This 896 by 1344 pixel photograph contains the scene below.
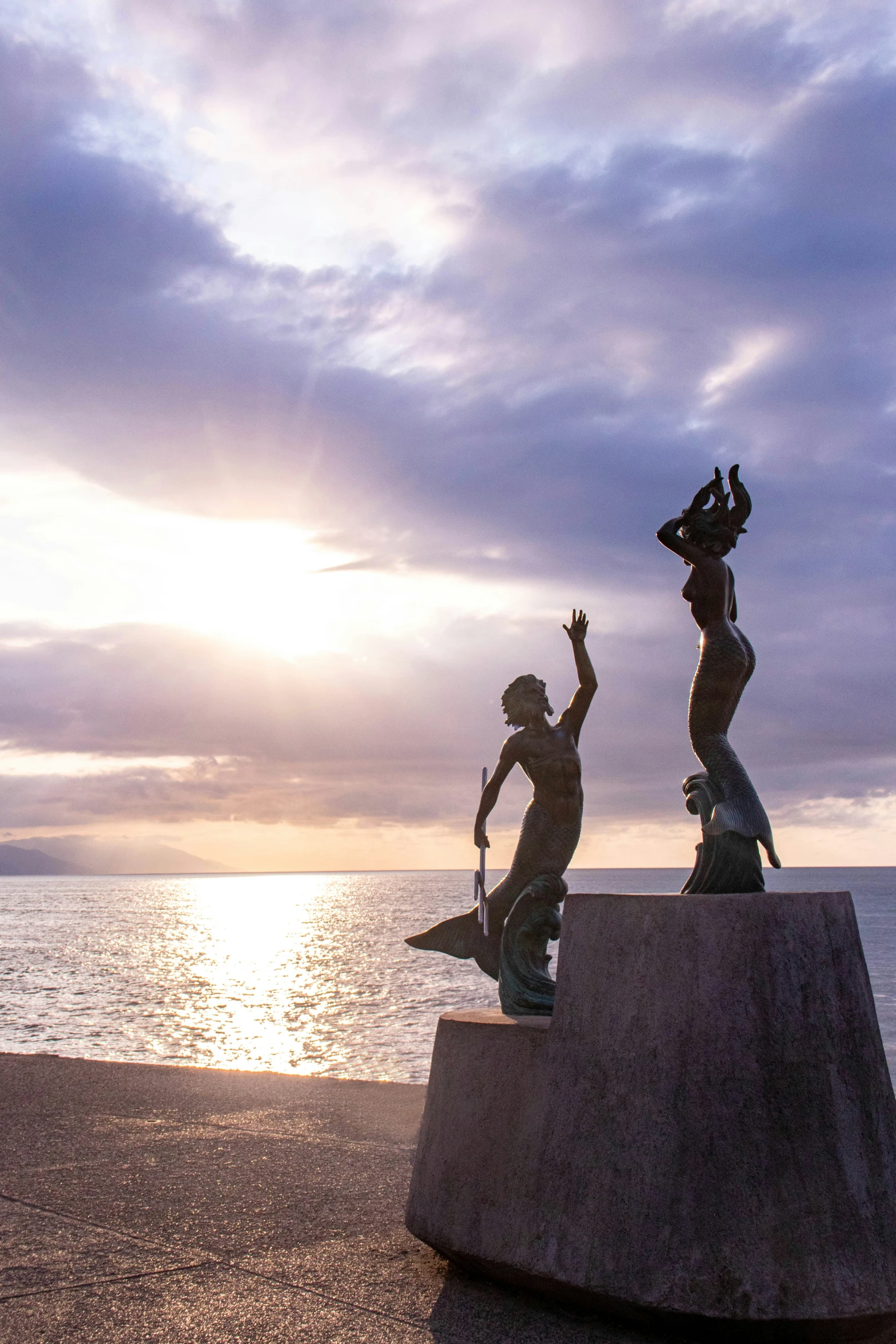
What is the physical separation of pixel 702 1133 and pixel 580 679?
3.20m

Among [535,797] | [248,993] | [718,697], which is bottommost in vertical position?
[248,993]

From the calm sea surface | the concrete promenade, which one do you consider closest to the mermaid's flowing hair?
the concrete promenade

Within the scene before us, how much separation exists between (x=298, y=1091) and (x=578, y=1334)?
7.10m

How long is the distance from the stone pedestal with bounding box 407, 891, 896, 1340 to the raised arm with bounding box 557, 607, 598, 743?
2044mm

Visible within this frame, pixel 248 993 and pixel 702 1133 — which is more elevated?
pixel 702 1133

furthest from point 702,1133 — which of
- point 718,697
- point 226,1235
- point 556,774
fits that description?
point 226,1235

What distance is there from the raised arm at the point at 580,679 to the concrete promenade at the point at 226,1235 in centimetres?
319

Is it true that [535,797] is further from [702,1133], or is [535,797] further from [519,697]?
[702,1133]

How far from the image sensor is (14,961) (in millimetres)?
55219

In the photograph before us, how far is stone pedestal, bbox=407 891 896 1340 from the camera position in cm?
476

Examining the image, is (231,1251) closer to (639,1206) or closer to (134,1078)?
(639,1206)

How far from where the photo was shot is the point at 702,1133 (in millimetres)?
4926

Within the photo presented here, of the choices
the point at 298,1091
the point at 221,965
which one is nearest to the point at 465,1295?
the point at 298,1091

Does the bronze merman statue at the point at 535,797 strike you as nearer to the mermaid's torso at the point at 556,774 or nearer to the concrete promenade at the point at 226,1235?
the mermaid's torso at the point at 556,774
